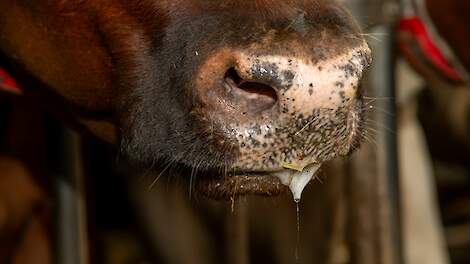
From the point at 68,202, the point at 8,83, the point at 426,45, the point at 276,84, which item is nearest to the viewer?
the point at 276,84

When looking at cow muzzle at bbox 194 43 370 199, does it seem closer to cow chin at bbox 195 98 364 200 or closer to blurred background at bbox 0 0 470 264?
cow chin at bbox 195 98 364 200

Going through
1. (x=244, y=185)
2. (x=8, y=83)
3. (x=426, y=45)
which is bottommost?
(x=244, y=185)

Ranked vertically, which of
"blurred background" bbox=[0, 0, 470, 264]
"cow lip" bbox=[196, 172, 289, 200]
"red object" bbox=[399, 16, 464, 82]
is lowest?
"cow lip" bbox=[196, 172, 289, 200]

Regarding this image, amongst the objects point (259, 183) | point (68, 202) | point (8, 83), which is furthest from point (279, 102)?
point (68, 202)

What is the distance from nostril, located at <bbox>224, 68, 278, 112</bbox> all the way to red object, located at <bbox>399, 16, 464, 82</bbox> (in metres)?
1.08

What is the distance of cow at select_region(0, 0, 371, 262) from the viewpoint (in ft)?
3.81

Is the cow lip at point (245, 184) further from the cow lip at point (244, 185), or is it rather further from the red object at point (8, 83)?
the red object at point (8, 83)

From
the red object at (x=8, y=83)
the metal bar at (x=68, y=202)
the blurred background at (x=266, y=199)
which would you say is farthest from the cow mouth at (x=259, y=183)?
the metal bar at (x=68, y=202)

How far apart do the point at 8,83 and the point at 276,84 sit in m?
0.72

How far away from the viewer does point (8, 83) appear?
1699mm

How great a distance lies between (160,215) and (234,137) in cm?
135

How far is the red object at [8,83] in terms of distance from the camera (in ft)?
5.55

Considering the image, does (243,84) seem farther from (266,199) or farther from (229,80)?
(266,199)

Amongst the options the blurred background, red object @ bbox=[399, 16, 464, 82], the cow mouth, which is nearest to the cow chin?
the cow mouth
